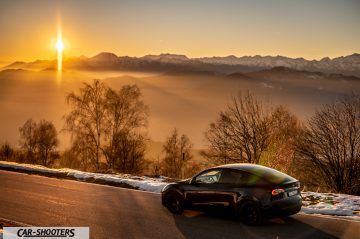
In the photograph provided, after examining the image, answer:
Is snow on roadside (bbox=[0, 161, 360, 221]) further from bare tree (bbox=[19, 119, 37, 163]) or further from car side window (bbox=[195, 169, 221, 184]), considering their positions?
bare tree (bbox=[19, 119, 37, 163])

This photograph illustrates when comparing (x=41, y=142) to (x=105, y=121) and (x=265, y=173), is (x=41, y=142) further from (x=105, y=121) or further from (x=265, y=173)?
(x=265, y=173)

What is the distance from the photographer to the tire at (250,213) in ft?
34.6

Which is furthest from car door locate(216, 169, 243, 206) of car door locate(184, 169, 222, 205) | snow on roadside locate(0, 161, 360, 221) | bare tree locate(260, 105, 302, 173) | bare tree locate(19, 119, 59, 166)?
bare tree locate(19, 119, 59, 166)

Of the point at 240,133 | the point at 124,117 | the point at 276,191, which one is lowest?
the point at 240,133

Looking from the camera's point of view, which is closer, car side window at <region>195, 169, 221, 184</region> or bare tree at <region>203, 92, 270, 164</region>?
car side window at <region>195, 169, 221, 184</region>

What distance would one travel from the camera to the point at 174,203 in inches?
494

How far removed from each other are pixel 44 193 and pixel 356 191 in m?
21.1

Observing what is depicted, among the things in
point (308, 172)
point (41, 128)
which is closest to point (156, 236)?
point (308, 172)

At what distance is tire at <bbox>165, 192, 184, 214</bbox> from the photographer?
12.4 m

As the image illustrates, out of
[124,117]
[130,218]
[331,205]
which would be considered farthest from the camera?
[124,117]

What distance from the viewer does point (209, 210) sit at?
11648 millimetres

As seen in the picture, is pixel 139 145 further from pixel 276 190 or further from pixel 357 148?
pixel 276 190

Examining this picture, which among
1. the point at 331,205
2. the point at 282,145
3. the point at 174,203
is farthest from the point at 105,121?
the point at 331,205

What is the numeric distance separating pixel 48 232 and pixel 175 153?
259 feet
